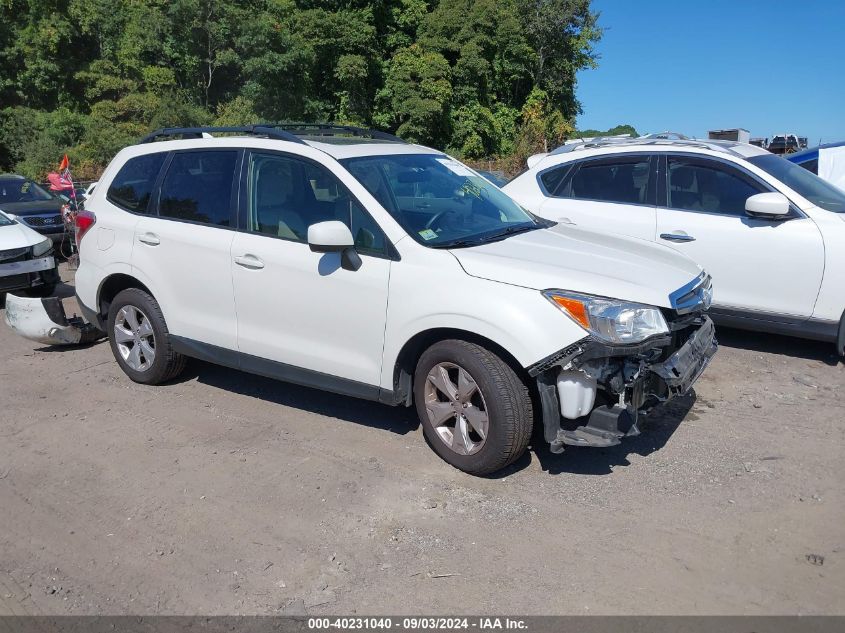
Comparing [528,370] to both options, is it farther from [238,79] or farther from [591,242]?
[238,79]

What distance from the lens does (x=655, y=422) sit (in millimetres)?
4996

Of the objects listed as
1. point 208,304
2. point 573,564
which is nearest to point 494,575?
point 573,564

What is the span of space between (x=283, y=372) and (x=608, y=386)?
84.6 inches

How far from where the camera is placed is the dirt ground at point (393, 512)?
3.27 m

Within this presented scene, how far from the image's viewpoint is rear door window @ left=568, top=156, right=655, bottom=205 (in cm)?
673

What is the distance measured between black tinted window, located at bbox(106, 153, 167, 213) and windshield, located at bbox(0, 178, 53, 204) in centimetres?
823

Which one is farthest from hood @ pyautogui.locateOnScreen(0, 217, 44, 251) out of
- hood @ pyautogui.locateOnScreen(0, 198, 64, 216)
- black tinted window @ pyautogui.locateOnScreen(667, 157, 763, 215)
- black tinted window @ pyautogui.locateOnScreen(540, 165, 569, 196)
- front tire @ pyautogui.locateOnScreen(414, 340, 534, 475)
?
black tinted window @ pyautogui.locateOnScreen(667, 157, 763, 215)

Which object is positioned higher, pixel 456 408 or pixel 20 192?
pixel 20 192

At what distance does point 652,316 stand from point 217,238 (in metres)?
2.94

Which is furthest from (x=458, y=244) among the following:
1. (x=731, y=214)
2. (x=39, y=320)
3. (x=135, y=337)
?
(x=39, y=320)

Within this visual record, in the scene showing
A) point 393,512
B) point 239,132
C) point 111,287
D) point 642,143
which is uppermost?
point 642,143

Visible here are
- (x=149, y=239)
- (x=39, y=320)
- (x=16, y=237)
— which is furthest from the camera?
(x=16, y=237)

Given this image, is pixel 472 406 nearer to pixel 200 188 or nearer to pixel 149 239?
pixel 200 188

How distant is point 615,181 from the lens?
6.91m
